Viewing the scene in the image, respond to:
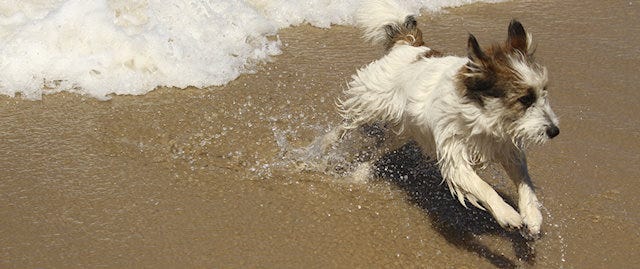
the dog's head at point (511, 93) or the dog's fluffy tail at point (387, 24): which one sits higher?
the dog's fluffy tail at point (387, 24)

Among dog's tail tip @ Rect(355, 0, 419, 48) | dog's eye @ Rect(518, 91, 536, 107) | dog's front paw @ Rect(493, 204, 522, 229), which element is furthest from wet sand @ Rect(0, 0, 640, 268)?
dog's eye @ Rect(518, 91, 536, 107)

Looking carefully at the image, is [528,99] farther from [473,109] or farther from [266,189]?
[266,189]

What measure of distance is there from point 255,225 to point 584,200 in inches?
96.7

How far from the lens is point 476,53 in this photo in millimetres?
4215

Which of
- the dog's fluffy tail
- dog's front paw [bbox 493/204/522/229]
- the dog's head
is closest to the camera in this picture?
the dog's head

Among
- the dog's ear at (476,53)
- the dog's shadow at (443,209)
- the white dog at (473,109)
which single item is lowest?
the dog's shadow at (443,209)

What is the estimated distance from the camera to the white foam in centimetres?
656

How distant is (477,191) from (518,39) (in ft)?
3.25

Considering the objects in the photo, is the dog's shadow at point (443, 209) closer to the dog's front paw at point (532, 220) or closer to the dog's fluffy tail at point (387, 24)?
the dog's front paw at point (532, 220)

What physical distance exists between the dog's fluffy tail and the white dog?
150mm

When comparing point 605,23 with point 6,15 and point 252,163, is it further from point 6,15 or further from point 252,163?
point 6,15

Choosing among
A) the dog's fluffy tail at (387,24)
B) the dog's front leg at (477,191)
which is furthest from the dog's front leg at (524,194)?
the dog's fluffy tail at (387,24)

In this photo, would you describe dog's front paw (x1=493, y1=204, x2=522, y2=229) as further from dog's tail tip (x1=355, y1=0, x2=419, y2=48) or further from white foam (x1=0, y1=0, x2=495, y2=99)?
white foam (x1=0, y1=0, x2=495, y2=99)

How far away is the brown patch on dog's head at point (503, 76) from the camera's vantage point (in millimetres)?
4152
